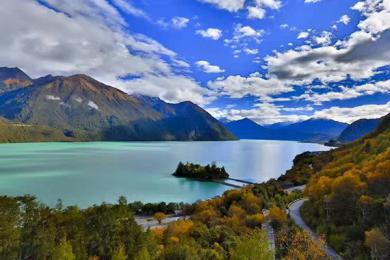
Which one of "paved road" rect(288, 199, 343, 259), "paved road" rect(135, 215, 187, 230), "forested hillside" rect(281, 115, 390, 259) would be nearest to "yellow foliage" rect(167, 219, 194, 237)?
"paved road" rect(135, 215, 187, 230)

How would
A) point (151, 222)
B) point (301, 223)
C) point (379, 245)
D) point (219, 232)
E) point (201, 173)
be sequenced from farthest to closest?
1. point (201, 173)
2. point (151, 222)
3. point (301, 223)
4. point (219, 232)
5. point (379, 245)

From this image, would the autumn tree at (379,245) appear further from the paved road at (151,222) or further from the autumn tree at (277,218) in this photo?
the paved road at (151,222)

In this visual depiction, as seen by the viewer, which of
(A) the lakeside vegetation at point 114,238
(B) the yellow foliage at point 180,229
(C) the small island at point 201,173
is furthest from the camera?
(C) the small island at point 201,173

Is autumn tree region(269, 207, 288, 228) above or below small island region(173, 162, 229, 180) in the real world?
above

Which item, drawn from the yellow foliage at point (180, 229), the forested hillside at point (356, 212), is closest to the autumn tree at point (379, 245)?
the forested hillside at point (356, 212)

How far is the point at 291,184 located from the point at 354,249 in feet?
184

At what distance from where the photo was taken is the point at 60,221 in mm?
31922

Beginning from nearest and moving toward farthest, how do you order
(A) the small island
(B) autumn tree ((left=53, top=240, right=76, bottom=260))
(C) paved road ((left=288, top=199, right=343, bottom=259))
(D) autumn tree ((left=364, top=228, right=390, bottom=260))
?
1. (D) autumn tree ((left=364, top=228, right=390, bottom=260))
2. (B) autumn tree ((left=53, top=240, right=76, bottom=260))
3. (C) paved road ((left=288, top=199, right=343, bottom=259))
4. (A) the small island

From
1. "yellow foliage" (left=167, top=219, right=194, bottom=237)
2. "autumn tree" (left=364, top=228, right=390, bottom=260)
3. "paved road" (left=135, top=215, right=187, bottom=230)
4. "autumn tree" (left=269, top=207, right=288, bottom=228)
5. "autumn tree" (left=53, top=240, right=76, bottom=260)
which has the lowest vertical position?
"paved road" (left=135, top=215, right=187, bottom=230)

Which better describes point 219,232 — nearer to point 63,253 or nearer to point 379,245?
point 63,253

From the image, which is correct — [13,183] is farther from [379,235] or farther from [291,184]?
[379,235]

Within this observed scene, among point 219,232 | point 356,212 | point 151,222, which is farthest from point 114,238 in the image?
point 151,222

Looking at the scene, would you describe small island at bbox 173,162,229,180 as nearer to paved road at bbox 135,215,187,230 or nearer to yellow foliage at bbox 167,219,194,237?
paved road at bbox 135,215,187,230

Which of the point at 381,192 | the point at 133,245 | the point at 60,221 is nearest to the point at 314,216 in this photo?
the point at 381,192
